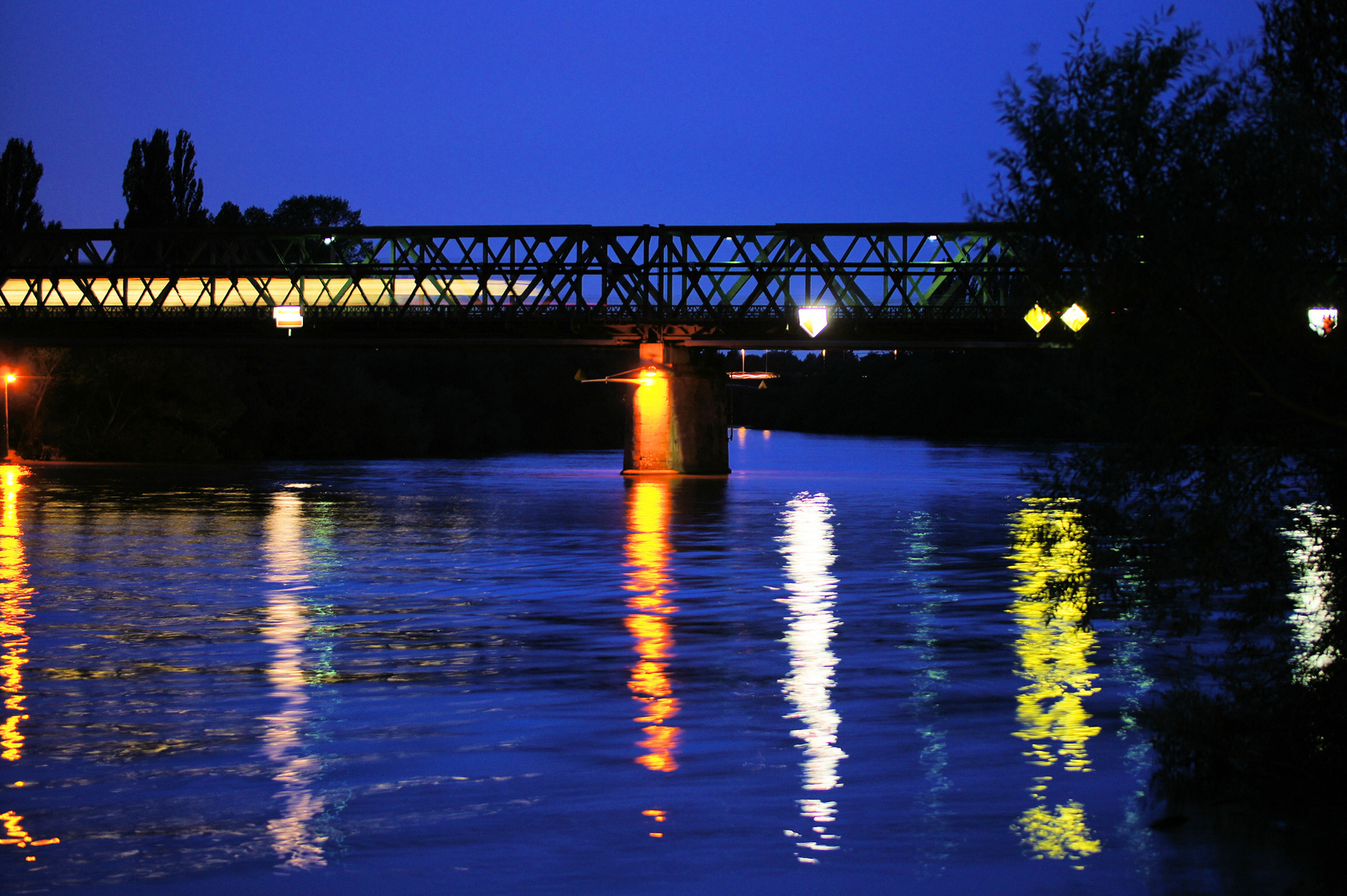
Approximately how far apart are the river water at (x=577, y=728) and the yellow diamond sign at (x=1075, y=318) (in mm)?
1385

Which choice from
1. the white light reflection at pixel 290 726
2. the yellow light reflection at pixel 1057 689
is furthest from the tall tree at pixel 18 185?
the yellow light reflection at pixel 1057 689

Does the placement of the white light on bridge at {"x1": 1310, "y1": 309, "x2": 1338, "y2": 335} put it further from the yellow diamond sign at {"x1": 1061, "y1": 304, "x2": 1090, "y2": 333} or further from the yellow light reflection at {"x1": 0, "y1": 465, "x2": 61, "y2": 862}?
the yellow light reflection at {"x1": 0, "y1": 465, "x2": 61, "y2": 862}

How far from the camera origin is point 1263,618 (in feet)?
28.5

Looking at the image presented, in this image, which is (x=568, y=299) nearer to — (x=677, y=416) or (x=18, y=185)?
(x=677, y=416)

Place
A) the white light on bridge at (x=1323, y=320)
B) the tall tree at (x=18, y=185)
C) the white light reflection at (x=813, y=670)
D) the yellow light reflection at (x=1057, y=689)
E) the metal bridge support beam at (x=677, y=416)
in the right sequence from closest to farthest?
the yellow light reflection at (x=1057, y=689) → the white light on bridge at (x=1323, y=320) → the white light reflection at (x=813, y=670) → the metal bridge support beam at (x=677, y=416) → the tall tree at (x=18, y=185)

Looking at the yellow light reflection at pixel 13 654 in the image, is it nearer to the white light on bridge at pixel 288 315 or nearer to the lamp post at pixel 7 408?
the white light on bridge at pixel 288 315

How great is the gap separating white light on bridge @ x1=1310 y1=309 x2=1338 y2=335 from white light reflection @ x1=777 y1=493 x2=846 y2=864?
13.2 ft

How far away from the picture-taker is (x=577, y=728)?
1042 centimetres

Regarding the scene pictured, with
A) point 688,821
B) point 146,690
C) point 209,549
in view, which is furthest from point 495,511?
point 688,821

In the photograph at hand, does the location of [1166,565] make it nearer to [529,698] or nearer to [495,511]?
[529,698]

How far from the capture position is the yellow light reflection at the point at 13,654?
779 cm

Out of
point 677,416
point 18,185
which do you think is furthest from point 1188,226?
point 18,185

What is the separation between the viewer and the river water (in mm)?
7371

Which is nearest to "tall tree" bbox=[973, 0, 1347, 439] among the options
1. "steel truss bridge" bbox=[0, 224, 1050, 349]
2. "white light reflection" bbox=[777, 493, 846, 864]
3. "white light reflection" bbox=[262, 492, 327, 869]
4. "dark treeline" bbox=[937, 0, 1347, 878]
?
"dark treeline" bbox=[937, 0, 1347, 878]
